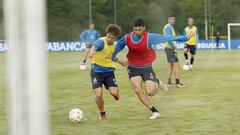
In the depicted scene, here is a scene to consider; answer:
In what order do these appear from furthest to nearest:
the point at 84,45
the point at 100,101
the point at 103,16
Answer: the point at 84,45, the point at 103,16, the point at 100,101

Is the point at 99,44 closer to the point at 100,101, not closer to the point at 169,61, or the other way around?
the point at 100,101

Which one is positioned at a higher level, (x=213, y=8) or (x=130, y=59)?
(x=213, y=8)

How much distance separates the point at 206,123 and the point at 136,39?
167cm

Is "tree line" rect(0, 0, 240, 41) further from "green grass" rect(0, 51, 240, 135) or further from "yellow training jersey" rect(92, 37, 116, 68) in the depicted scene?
"yellow training jersey" rect(92, 37, 116, 68)

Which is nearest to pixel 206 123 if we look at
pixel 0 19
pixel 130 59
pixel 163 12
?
pixel 130 59

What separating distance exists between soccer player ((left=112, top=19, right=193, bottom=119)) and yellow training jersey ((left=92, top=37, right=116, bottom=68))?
0.28 ft

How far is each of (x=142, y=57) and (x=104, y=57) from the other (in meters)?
0.64

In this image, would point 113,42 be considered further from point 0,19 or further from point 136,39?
point 0,19

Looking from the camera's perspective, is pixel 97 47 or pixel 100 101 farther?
pixel 97 47

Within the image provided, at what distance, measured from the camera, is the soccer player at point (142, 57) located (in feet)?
25.5

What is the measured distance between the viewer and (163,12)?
3.91 m

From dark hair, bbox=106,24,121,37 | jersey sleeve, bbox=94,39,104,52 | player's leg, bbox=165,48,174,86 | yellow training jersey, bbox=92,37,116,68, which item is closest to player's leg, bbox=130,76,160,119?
yellow training jersey, bbox=92,37,116,68

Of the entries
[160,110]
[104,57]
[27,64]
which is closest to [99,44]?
[104,57]

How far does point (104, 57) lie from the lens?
25.7 ft
